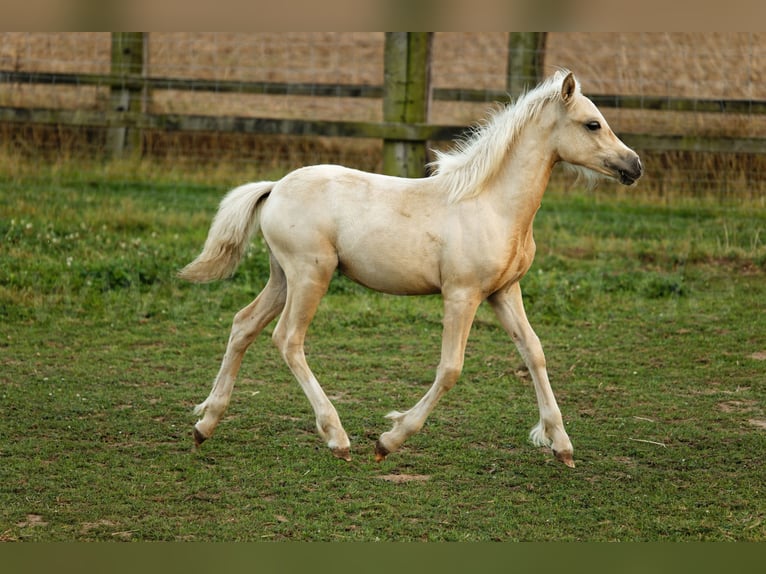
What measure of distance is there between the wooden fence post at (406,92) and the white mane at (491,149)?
12.6 ft

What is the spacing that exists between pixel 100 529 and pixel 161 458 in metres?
0.93

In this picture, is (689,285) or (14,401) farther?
(689,285)

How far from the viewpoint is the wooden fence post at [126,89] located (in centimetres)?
1127

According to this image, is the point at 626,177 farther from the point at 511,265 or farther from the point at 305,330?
the point at 305,330

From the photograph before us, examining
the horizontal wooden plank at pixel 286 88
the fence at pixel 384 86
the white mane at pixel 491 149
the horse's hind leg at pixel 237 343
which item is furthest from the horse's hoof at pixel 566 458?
the horizontal wooden plank at pixel 286 88

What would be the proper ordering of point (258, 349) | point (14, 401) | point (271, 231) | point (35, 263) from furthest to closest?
point (35, 263) < point (258, 349) < point (14, 401) < point (271, 231)

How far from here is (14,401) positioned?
608cm

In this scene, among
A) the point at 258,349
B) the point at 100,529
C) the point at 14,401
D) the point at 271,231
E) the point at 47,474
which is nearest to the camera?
the point at 100,529

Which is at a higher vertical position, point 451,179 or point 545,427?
point 451,179

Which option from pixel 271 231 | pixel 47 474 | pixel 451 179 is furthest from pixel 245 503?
pixel 451 179

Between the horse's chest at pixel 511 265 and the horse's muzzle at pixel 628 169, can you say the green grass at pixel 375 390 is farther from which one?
the horse's muzzle at pixel 628 169

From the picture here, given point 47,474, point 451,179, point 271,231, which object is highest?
point 451,179

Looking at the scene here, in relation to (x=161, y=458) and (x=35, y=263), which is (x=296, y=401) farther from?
(x=35, y=263)

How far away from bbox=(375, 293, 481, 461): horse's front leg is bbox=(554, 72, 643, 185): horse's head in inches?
35.9
